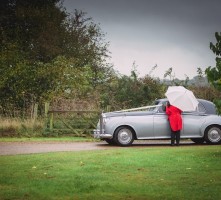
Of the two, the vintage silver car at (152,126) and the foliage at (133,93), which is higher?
the foliage at (133,93)

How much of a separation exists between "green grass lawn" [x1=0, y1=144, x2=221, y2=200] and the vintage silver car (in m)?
4.13

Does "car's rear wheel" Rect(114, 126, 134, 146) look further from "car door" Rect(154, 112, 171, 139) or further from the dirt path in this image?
"car door" Rect(154, 112, 171, 139)

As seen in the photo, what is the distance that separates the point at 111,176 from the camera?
8.86 meters

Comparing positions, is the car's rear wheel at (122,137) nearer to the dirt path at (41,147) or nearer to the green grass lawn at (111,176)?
the dirt path at (41,147)

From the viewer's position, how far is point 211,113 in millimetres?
17469

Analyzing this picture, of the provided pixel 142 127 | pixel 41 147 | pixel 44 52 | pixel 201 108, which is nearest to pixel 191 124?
pixel 201 108

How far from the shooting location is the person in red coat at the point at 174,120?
1655 cm

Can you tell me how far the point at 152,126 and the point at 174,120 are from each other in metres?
0.86

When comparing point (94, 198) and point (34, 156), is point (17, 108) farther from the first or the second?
point (94, 198)

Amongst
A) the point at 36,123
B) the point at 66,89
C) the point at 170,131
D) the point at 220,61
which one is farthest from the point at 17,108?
the point at 220,61

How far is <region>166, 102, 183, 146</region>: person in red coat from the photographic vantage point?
16.5 metres

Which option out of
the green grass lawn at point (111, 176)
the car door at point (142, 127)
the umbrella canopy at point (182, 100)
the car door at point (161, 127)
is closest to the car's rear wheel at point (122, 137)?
the car door at point (142, 127)

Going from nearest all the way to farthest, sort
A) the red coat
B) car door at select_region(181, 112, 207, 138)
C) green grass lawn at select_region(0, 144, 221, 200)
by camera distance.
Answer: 1. green grass lawn at select_region(0, 144, 221, 200)
2. the red coat
3. car door at select_region(181, 112, 207, 138)

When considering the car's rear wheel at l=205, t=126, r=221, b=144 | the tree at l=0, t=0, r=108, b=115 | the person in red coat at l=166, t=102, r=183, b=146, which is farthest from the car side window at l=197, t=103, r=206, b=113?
the tree at l=0, t=0, r=108, b=115
